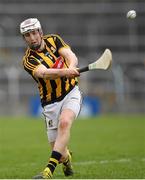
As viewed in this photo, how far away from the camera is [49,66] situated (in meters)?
8.78

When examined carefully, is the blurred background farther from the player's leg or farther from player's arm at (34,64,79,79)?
player's arm at (34,64,79,79)

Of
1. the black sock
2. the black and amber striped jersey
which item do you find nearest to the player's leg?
the black and amber striped jersey

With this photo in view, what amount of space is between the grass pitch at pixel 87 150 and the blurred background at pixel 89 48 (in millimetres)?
4879

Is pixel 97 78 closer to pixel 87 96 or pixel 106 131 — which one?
pixel 87 96

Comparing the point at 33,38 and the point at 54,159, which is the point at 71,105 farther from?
the point at 33,38

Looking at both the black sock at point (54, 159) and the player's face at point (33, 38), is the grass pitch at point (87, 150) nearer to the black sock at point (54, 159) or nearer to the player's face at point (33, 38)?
the black sock at point (54, 159)

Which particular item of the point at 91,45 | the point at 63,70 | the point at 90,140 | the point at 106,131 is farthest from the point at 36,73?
the point at 91,45

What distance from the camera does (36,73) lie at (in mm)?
8508

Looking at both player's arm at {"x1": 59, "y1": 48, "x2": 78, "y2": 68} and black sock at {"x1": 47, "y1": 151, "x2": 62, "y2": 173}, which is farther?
player's arm at {"x1": 59, "y1": 48, "x2": 78, "y2": 68}

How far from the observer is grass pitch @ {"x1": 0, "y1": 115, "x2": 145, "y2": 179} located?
9227 mm

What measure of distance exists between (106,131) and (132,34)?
11.5m

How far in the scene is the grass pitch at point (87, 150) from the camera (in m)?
9.23

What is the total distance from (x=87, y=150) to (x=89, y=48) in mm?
15844

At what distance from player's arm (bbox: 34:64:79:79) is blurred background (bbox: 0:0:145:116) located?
707 inches
